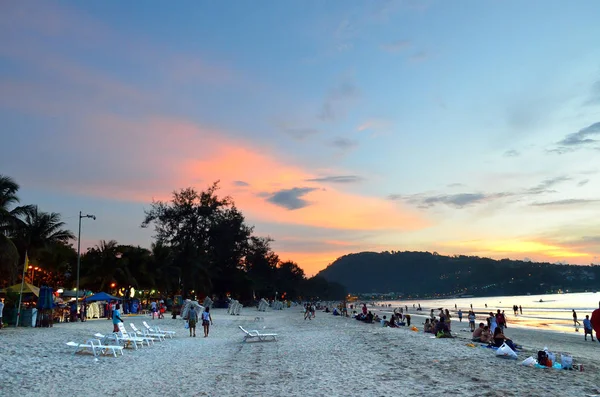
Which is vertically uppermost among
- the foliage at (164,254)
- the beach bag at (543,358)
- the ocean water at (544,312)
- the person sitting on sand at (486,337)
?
the foliage at (164,254)

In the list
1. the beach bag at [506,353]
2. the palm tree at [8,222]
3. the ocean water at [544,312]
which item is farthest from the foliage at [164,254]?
the ocean water at [544,312]

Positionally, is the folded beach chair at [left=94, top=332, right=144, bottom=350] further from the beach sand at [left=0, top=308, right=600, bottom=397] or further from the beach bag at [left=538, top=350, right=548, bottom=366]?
the beach bag at [left=538, top=350, right=548, bottom=366]

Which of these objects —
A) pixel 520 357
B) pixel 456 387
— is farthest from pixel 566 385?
pixel 520 357

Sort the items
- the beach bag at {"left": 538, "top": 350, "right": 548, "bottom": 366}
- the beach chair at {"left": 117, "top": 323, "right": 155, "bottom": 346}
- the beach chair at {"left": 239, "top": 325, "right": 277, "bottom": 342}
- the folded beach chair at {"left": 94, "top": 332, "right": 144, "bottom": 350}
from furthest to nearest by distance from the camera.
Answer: the beach chair at {"left": 239, "top": 325, "right": 277, "bottom": 342} → the beach chair at {"left": 117, "top": 323, "right": 155, "bottom": 346} → the folded beach chair at {"left": 94, "top": 332, "right": 144, "bottom": 350} → the beach bag at {"left": 538, "top": 350, "right": 548, "bottom": 366}

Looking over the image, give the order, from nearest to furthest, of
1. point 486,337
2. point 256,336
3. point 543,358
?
point 543,358, point 486,337, point 256,336

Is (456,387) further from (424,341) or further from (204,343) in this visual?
(204,343)

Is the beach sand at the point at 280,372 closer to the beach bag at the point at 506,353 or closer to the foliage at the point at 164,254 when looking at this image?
the beach bag at the point at 506,353

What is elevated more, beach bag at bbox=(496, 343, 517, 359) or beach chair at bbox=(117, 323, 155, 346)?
beach chair at bbox=(117, 323, 155, 346)

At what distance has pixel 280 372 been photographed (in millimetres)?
11133

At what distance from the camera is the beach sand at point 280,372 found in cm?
884

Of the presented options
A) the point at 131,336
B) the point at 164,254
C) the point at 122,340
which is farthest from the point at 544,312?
the point at 122,340

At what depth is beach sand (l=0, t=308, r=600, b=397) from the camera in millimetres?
8844

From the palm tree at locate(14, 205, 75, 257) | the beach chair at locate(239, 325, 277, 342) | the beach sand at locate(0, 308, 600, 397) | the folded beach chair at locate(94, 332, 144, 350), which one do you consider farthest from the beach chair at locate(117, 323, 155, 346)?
the palm tree at locate(14, 205, 75, 257)

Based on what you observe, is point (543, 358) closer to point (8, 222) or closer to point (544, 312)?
point (8, 222)
